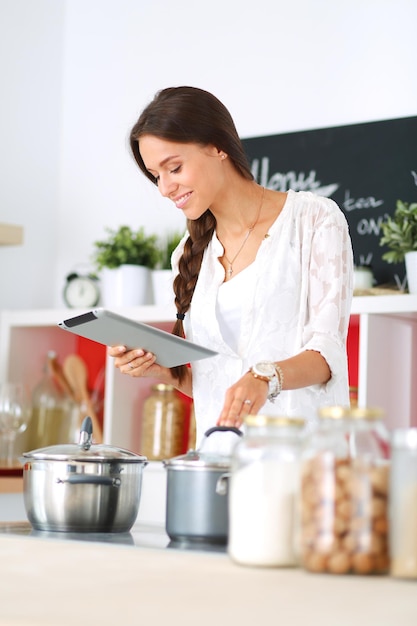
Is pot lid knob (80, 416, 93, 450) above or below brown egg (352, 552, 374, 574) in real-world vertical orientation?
above

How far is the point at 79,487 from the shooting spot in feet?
5.20

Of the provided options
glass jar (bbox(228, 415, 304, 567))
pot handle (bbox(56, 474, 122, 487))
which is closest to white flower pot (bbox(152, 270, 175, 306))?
pot handle (bbox(56, 474, 122, 487))

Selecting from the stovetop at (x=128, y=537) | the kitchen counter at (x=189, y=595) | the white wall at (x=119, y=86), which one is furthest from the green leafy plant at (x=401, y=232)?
the kitchen counter at (x=189, y=595)

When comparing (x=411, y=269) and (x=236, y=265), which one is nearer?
(x=236, y=265)

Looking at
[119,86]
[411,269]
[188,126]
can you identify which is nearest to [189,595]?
[188,126]

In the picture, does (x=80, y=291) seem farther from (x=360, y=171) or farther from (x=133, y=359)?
(x=133, y=359)

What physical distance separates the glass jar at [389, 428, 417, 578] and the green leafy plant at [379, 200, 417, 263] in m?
2.15

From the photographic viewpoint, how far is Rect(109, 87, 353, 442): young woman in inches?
78.5

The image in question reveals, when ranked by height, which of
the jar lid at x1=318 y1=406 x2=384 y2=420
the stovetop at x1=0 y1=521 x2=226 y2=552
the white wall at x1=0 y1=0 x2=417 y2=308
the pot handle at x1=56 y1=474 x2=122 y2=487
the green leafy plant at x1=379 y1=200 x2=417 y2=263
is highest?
the white wall at x1=0 y1=0 x2=417 y2=308

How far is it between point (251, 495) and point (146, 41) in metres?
3.30

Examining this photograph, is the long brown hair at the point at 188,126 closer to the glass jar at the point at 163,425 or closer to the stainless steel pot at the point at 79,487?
the stainless steel pot at the point at 79,487

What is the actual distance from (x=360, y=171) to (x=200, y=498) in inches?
87.0

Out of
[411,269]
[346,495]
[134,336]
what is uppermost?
[411,269]

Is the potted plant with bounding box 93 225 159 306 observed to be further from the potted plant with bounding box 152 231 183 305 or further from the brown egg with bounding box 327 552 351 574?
the brown egg with bounding box 327 552 351 574
